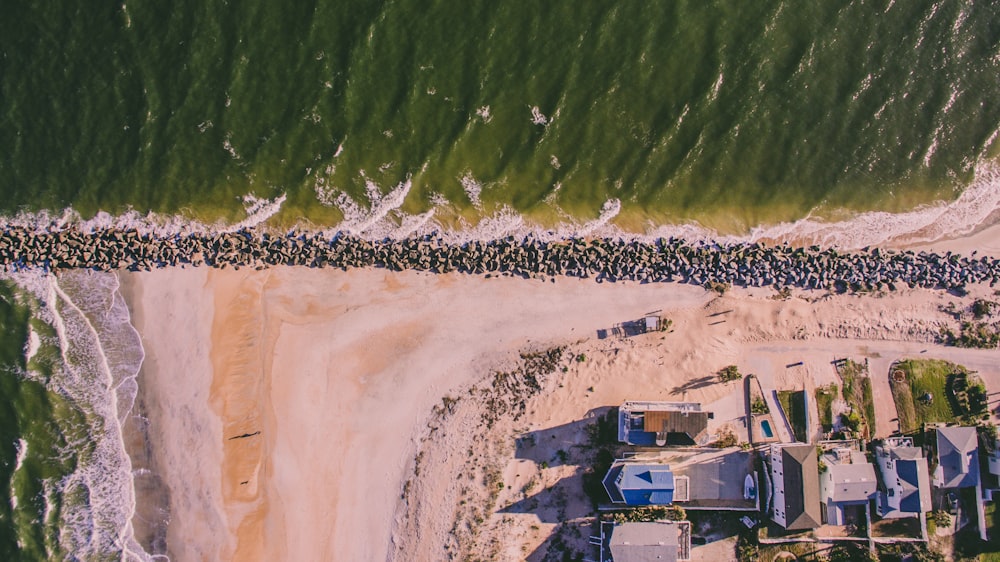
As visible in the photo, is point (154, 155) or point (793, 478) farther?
point (154, 155)

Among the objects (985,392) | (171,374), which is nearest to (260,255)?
(171,374)

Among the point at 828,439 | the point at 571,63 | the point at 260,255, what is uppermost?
the point at 571,63

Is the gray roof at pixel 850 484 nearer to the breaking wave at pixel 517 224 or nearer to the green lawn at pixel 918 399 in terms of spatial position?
the green lawn at pixel 918 399

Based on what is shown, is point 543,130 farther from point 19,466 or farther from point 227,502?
point 19,466

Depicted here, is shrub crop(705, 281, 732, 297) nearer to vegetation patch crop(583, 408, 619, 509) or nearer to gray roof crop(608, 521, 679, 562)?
vegetation patch crop(583, 408, 619, 509)

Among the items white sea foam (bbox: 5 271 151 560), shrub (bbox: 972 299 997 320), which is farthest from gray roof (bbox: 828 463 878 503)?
white sea foam (bbox: 5 271 151 560)

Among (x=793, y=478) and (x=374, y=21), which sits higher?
(x=374, y=21)

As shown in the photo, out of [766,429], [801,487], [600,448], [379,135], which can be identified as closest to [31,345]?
[379,135]

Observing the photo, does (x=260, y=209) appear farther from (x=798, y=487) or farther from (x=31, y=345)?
(x=798, y=487)
